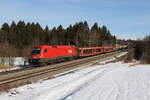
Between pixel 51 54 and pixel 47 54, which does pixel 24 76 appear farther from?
pixel 51 54

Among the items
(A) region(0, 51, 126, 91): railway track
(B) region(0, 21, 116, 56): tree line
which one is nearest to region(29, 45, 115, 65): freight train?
(A) region(0, 51, 126, 91): railway track

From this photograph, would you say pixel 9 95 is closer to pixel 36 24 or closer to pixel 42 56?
pixel 42 56

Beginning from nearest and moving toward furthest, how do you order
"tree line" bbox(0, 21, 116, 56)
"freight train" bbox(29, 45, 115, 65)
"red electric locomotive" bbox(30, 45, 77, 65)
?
"red electric locomotive" bbox(30, 45, 77, 65)
"freight train" bbox(29, 45, 115, 65)
"tree line" bbox(0, 21, 116, 56)

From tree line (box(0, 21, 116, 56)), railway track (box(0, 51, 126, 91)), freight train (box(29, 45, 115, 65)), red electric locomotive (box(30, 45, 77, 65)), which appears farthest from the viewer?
tree line (box(0, 21, 116, 56))

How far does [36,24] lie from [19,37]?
1864cm

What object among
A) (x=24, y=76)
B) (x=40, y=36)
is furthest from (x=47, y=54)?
(x=40, y=36)

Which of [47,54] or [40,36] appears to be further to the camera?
[40,36]

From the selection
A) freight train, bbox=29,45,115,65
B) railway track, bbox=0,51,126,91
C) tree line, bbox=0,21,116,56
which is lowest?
railway track, bbox=0,51,126,91

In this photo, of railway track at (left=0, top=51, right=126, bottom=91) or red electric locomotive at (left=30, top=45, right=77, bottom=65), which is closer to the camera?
railway track at (left=0, top=51, right=126, bottom=91)

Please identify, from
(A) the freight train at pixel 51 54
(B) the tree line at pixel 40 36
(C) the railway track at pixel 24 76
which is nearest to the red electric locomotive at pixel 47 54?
(A) the freight train at pixel 51 54

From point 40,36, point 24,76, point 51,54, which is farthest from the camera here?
point 40,36

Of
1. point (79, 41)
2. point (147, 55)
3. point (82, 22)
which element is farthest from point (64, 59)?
point (82, 22)

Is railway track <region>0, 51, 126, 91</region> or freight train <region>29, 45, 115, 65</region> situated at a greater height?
freight train <region>29, 45, 115, 65</region>

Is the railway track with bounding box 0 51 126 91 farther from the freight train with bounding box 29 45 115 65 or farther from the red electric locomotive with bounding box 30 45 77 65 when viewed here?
the freight train with bounding box 29 45 115 65
